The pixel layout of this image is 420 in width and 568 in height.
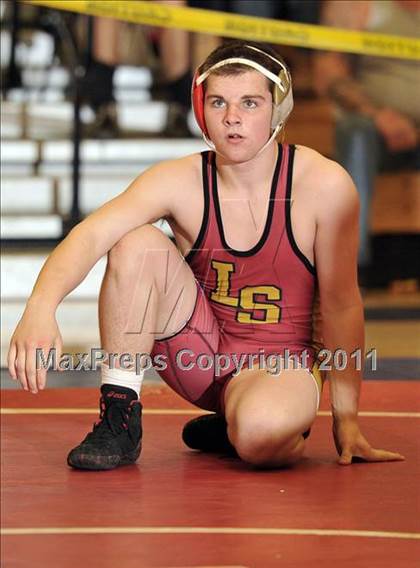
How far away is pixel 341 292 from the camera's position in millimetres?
2730

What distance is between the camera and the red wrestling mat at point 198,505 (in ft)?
6.70

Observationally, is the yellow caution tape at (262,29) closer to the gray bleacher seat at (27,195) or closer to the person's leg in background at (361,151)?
the person's leg in background at (361,151)

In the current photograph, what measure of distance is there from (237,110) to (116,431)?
650 millimetres

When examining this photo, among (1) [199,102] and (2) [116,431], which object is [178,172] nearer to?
(1) [199,102]

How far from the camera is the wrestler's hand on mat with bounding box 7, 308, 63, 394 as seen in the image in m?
2.33

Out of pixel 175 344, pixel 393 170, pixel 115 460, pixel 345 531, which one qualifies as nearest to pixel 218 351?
pixel 175 344

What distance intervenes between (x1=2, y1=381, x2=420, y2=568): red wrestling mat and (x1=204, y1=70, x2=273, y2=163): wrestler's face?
62cm

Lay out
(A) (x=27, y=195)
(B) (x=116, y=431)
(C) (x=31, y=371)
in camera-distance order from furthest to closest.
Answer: (A) (x=27, y=195)
(B) (x=116, y=431)
(C) (x=31, y=371)

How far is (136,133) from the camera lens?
20.9 feet

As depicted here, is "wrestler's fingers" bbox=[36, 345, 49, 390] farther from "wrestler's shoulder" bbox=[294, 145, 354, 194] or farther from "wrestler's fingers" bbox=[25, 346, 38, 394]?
"wrestler's shoulder" bbox=[294, 145, 354, 194]

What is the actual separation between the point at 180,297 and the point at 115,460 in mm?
343

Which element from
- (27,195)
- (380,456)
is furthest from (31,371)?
(27,195)

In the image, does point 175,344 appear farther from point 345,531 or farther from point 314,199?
point 345,531
